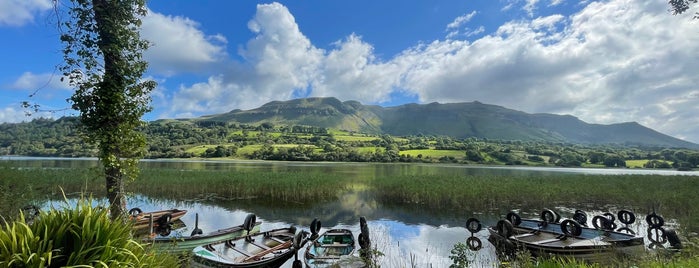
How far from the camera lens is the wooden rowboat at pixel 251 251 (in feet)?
38.4

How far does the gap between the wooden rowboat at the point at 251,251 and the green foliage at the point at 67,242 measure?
7818 millimetres

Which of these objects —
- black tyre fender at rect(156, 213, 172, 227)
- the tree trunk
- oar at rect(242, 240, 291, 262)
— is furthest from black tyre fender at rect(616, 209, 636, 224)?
black tyre fender at rect(156, 213, 172, 227)

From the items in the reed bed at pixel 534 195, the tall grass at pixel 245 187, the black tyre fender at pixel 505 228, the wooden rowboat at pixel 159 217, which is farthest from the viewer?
the tall grass at pixel 245 187

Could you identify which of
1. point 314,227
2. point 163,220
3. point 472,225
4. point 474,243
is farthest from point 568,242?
point 163,220

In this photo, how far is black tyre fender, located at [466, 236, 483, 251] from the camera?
1727 cm

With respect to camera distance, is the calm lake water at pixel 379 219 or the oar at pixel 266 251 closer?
the oar at pixel 266 251

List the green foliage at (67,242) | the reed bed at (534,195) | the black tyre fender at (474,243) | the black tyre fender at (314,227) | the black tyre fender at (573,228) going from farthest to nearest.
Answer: the reed bed at (534,195), the black tyre fender at (314,227), the black tyre fender at (474,243), the black tyre fender at (573,228), the green foliage at (67,242)

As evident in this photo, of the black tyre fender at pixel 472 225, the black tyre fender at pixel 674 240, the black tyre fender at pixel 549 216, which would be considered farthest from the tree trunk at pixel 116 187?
the black tyre fender at pixel 674 240

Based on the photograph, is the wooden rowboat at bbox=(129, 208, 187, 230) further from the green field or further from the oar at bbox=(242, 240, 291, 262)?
the green field

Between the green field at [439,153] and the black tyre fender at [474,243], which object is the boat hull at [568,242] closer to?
the black tyre fender at [474,243]

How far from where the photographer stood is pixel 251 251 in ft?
47.2

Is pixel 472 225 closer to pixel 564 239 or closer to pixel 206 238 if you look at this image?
pixel 564 239

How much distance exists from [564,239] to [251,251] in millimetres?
→ 15078

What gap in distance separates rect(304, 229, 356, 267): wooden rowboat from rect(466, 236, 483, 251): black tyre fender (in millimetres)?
6699
